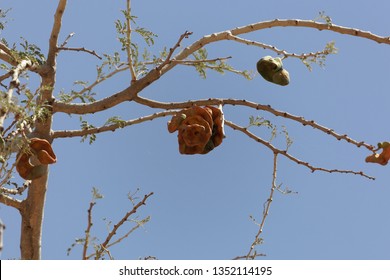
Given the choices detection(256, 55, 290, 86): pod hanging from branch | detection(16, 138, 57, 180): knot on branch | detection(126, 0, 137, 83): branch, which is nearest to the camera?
detection(16, 138, 57, 180): knot on branch

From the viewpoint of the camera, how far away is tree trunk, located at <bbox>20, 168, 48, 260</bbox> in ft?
14.8

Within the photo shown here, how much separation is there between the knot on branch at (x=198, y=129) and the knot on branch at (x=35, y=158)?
2.45ft

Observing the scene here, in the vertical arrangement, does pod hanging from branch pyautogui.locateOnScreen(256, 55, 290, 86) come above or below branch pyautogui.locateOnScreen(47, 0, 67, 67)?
below

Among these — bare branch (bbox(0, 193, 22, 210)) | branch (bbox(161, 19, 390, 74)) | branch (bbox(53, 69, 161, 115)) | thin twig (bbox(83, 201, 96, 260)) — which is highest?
branch (bbox(161, 19, 390, 74))

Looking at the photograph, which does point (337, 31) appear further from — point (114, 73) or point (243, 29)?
point (114, 73)

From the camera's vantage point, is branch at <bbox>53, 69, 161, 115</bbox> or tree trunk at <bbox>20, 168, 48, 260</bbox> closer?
branch at <bbox>53, 69, 161, 115</bbox>

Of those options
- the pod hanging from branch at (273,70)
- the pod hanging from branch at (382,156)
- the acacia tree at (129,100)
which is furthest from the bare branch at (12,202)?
the pod hanging from branch at (382,156)

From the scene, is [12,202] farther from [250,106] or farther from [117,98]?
[250,106]

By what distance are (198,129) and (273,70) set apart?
82 centimetres

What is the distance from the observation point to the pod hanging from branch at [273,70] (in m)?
4.05

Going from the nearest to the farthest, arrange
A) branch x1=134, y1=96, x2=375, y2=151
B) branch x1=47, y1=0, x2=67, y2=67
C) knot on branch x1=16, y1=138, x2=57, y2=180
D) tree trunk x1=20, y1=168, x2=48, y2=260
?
knot on branch x1=16, y1=138, x2=57, y2=180
branch x1=134, y1=96, x2=375, y2=151
branch x1=47, y1=0, x2=67, y2=67
tree trunk x1=20, y1=168, x2=48, y2=260

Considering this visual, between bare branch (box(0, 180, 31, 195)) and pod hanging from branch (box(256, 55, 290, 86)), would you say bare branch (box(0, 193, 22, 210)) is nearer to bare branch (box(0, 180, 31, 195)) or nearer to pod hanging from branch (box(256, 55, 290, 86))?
bare branch (box(0, 180, 31, 195))

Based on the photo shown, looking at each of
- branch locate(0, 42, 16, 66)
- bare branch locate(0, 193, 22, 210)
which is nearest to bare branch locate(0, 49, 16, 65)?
branch locate(0, 42, 16, 66)

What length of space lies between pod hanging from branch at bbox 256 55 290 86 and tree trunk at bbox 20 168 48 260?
183 cm
